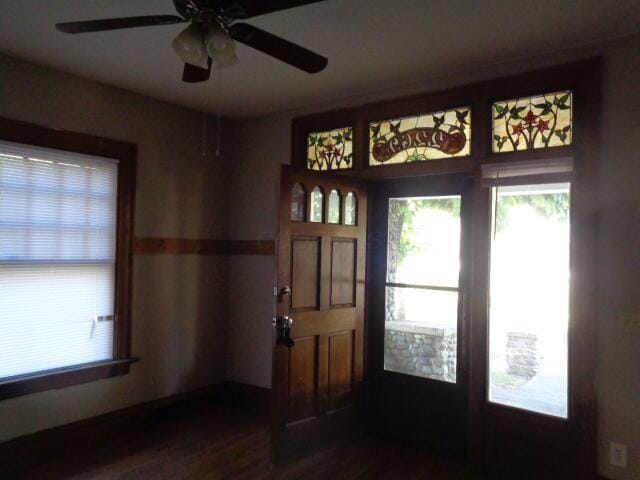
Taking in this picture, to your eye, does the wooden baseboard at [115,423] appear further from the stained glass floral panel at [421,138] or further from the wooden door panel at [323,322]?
the stained glass floral panel at [421,138]

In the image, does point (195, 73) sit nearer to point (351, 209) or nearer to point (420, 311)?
point (351, 209)

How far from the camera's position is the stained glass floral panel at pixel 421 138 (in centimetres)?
321

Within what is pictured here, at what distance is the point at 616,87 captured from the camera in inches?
105

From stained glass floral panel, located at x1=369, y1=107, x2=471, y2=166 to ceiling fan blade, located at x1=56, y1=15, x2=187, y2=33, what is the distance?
6.40 ft

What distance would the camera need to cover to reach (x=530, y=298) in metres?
3.03

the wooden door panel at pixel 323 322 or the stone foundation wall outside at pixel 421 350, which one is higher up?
the wooden door panel at pixel 323 322

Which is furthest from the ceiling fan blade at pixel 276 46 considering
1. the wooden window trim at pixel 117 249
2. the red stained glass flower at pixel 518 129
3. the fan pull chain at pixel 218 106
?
the wooden window trim at pixel 117 249

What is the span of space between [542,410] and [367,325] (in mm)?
1341

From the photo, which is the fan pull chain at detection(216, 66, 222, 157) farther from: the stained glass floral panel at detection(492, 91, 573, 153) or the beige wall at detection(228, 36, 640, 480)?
the beige wall at detection(228, 36, 640, 480)

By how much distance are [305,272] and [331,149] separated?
3.85ft

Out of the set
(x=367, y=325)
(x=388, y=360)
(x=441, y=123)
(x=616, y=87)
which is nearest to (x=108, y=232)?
(x=367, y=325)

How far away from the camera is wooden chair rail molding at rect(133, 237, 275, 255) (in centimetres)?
Result: 383

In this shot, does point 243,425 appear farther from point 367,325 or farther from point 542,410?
point 542,410

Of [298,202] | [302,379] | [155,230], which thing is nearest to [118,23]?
[298,202]
